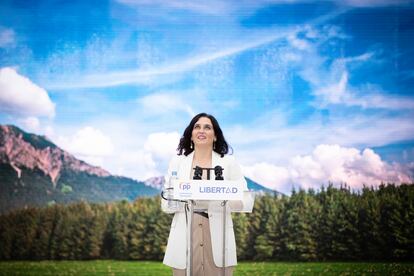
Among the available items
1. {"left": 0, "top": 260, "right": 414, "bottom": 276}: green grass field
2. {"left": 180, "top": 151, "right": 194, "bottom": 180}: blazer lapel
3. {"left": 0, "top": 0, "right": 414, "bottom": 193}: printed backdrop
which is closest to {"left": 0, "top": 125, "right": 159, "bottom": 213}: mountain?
{"left": 0, "top": 0, "right": 414, "bottom": 193}: printed backdrop

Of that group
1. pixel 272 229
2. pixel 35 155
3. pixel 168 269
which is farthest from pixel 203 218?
pixel 272 229

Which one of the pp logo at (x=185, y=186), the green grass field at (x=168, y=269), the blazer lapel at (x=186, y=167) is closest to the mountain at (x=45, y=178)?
the green grass field at (x=168, y=269)

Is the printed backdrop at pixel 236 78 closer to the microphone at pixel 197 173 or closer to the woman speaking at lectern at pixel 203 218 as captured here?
the woman speaking at lectern at pixel 203 218

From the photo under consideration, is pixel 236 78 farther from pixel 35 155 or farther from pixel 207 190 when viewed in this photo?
pixel 207 190

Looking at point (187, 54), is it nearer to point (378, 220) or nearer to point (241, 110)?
point (241, 110)

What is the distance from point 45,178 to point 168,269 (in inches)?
101

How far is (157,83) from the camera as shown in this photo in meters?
7.30

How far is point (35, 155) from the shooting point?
776 centimetres

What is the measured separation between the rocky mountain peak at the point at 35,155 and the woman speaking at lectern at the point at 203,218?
524 centimetres

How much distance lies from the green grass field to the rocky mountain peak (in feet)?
4.77

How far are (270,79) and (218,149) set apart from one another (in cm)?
454

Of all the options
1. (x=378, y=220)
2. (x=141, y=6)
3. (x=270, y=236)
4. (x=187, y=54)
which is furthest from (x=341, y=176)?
(x=141, y=6)

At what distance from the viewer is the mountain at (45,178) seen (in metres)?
7.50

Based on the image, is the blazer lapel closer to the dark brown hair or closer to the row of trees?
the dark brown hair
